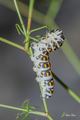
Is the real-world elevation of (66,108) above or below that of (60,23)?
below

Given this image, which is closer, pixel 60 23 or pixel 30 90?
pixel 30 90

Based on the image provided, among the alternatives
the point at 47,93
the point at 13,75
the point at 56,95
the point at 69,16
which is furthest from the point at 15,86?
the point at 47,93

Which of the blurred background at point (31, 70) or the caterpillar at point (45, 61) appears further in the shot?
the blurred background at point (31, 70)

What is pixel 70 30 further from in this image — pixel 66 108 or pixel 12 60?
pixel 66 108

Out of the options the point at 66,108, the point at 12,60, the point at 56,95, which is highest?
the point at 12,60

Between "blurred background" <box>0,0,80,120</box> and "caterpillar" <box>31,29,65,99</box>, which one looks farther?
"blurred background" <box>0,0,80,120</box>

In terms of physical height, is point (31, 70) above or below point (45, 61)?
above

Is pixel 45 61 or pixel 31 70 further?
pixel 31 70

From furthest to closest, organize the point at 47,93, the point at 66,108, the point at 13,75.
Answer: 1. the point at 13,75
2. the point at 66,108
3. the point at 47,93
